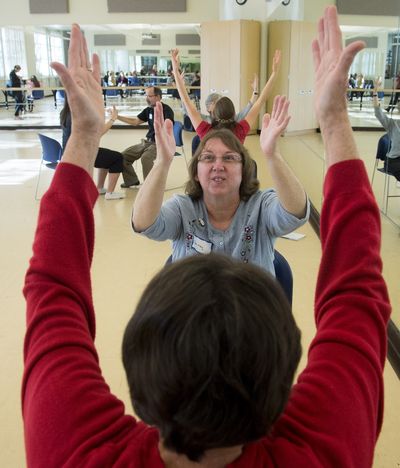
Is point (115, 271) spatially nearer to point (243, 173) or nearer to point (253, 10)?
point (243, 173)

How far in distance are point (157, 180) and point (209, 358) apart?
4.85 feet

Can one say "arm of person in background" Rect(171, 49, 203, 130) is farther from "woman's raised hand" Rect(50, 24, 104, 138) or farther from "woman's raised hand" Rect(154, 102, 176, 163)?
"woman's raised hand" Rect(50, 24, 104, 138)

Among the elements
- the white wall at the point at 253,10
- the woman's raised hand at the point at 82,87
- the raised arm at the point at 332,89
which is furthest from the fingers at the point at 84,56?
the white wall at the point at 253,10

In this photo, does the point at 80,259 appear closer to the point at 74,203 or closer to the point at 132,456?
the point at 74,203

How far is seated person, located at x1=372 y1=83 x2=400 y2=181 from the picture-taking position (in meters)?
4.64

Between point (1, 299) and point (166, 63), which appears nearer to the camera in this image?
point (1, 299)

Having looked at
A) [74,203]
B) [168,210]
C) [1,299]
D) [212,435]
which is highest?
[74,203]

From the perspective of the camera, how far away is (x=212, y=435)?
22.1 inches

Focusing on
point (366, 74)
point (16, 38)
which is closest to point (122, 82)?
point (16, 38)

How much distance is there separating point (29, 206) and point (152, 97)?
2.42 metres

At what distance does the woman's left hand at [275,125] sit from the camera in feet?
5.85

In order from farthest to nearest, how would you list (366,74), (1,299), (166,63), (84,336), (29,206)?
(166,63) < (29,206) < (366,74) < (1,299) < (84,336)

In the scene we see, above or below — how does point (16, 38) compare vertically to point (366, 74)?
above

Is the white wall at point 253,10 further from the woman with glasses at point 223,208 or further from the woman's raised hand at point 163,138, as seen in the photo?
the woman's raised hand at point 163,138
